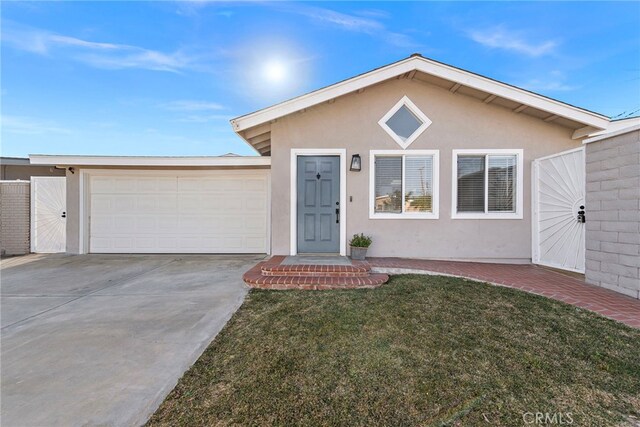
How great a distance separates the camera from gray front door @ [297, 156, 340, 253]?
6.14 meters

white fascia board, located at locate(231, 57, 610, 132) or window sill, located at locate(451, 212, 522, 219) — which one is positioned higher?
white fascia board, located at locate(231, 57, 610, 132)

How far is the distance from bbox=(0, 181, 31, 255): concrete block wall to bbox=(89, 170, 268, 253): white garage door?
200 cm

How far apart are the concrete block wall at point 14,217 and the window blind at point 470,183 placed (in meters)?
12.2

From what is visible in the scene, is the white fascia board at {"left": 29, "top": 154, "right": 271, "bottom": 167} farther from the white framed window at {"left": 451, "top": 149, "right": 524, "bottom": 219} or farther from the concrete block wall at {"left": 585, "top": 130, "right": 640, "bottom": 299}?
the concrete block wall at {"left": 585, "top": 130, "right": 640, "bottom": 299}

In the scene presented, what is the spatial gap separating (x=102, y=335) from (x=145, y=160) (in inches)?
226

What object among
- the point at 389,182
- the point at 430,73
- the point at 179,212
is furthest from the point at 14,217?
the point at 430,73

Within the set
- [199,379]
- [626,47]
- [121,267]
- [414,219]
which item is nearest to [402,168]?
[414,219]

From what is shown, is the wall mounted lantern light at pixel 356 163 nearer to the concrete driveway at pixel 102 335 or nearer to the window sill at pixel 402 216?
the window sill at pixel 402 216

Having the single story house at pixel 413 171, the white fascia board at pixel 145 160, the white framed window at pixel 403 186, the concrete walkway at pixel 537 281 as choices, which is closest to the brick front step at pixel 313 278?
the concrete walkway at pixel 537 281

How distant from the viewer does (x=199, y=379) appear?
87.7 inches

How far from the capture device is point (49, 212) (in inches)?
313

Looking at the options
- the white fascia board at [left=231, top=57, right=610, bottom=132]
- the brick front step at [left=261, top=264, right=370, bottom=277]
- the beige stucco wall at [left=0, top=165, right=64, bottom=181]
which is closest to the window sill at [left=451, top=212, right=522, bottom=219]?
the white fascia board at [left=231, top=57, right=610, bottom=132]

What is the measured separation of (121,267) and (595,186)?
969cm

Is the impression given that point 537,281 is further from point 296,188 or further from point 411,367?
point 296,188
